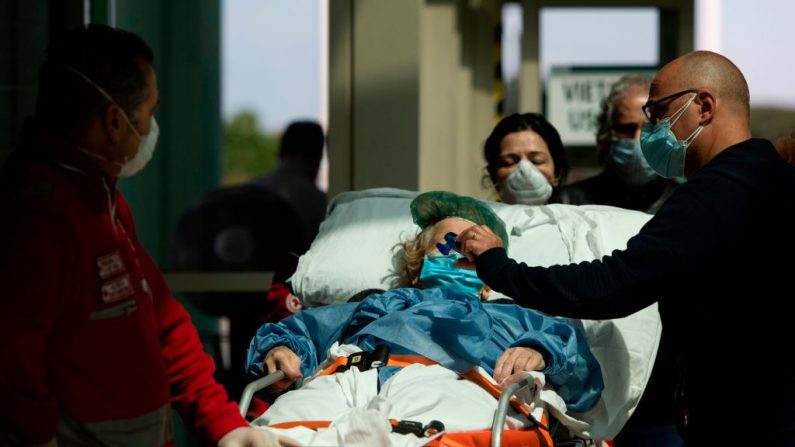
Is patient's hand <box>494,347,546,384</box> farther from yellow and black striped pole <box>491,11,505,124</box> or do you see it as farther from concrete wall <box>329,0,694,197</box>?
yellow and black striped pole <box>491,11,505,124</box>

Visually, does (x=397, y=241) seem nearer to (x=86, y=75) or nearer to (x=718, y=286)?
(x=718, y=286)

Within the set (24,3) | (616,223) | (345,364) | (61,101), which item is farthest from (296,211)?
(61,101)

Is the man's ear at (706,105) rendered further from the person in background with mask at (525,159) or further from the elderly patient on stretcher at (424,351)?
the person in background with mask at (525,159)

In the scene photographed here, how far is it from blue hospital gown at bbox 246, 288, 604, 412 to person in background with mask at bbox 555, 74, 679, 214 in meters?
1.13

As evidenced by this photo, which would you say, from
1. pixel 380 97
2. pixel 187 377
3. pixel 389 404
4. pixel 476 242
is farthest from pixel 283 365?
pixel 380 97

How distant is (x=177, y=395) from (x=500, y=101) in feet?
22.6

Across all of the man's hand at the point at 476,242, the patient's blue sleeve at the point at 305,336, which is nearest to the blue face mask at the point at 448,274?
the patient's blue sleeve at the point at 305,336

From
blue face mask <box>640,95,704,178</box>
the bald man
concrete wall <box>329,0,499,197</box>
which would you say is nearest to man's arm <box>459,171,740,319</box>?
the bald man

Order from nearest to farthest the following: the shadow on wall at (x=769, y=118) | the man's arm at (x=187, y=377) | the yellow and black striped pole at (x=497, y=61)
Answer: the man's arm at (x=187, y=377), the yellow and black striped pole at (x=497, y=61), the shadow on wall at (x=769, y=118)

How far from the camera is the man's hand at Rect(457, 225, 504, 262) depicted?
3445mm

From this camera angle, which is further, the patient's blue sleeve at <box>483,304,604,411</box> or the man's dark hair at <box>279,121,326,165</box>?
the man's dark hair at <box>279,121,326,165</box>

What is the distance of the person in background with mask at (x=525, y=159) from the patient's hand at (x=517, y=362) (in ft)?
4.12

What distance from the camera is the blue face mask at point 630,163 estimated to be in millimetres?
4977

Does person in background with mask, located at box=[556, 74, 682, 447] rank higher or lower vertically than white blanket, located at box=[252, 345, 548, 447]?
higher
